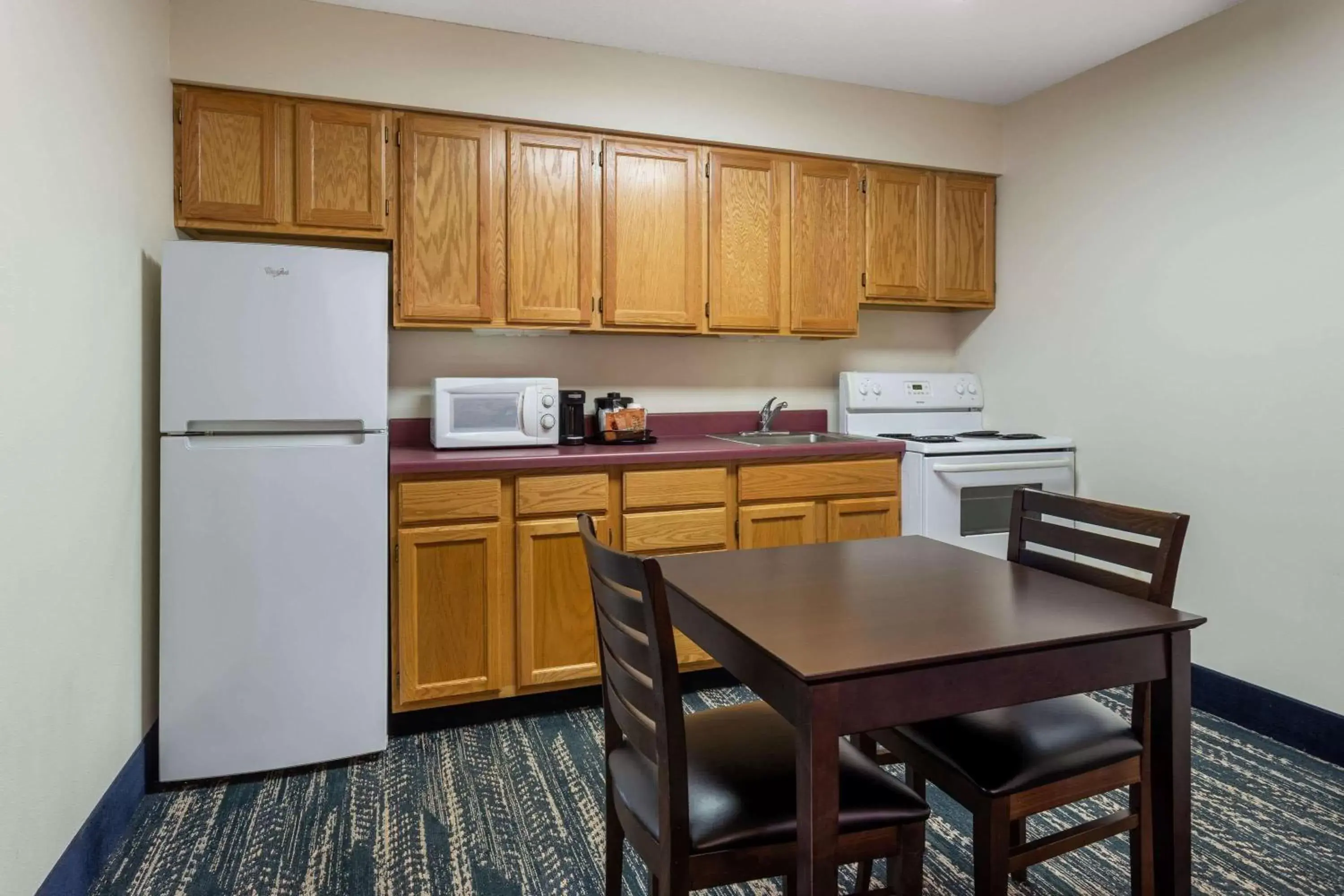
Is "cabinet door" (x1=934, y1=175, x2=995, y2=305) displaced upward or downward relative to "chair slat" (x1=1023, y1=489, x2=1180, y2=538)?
upward

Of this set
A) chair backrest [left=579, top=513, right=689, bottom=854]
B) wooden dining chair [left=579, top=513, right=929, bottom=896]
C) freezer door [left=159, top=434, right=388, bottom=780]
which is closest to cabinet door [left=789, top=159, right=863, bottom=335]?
freezer door [left=159, top=434, right=388, bottom=780]

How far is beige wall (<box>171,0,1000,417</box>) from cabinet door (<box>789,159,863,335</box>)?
116mm

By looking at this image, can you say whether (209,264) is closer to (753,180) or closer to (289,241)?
(289,241)

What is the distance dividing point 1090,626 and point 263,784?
7.38 feet

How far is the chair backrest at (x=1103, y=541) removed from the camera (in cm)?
154

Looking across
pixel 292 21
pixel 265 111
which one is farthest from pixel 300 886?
pixel 292 21

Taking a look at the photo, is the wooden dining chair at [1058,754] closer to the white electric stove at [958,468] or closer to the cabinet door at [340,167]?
the white electric stove at [958,468]

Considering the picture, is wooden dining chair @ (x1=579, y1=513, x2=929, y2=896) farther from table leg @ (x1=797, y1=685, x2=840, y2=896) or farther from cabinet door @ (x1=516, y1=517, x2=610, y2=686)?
cabinet door @ (x1=516, y1=517, x2=610, y2=686)

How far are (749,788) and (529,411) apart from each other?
1.88m

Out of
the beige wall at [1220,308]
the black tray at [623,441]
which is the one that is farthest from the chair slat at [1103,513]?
the black tray at [623,441]

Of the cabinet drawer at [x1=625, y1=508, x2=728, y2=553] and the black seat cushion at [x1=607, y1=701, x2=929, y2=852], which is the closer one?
the black seat cushion at [x1=607, y1=701, x2=929, y2=852]

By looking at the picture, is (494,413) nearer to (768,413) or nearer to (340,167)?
(340,167)

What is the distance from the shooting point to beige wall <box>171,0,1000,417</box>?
2658 mm

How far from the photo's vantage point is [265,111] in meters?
2.66
